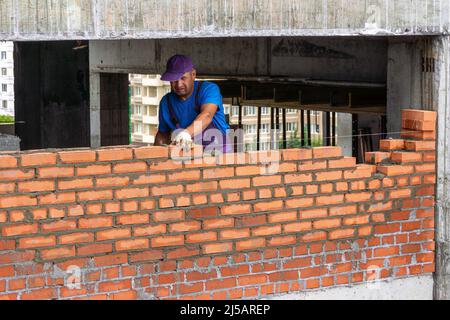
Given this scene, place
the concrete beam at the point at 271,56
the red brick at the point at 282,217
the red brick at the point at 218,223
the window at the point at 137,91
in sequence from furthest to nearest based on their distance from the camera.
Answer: the window at the point at 137,91
the concrete beam at the point at 271,56
the red brick at the point at 282,217
the red brick at the point at 218,223

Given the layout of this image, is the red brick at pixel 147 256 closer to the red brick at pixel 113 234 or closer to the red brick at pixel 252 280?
the red brick at pixel 113 234

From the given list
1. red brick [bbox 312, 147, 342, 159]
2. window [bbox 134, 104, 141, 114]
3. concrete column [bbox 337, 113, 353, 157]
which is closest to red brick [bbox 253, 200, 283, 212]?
red brick [bbox 312, 147, 342, 159]

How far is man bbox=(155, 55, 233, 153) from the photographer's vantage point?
24.3ft

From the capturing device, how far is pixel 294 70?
37.3ft

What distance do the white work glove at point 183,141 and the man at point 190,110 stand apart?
27 centimetres

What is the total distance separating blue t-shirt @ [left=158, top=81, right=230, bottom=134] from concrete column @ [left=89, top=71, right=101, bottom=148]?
326 inches

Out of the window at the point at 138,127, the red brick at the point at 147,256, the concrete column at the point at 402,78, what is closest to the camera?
the red brick at the point at 147,256

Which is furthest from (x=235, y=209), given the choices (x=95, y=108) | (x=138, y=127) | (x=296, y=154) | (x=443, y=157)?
(x=138, y=127)

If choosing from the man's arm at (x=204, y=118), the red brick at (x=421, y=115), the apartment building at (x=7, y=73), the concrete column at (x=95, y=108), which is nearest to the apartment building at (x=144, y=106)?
the apartment building at (x=7, y=73)

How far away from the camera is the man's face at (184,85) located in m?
7.52

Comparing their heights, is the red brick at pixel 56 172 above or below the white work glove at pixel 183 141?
below

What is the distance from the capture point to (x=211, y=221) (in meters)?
7.05

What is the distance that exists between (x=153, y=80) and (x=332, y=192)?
92.4 metres
